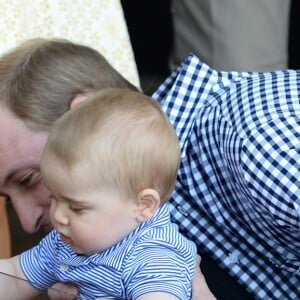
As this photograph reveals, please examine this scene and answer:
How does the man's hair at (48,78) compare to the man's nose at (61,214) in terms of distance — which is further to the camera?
the man's hair at (48,78)

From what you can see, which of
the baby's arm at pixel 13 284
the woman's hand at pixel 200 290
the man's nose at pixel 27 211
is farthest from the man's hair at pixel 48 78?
the woman's hand at pixel 200 290

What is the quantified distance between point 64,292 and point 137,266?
0.44 ft

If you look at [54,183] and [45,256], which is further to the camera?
[45,256]

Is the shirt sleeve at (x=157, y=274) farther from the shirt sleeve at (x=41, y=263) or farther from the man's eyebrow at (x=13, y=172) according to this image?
the man's eyebrow at (x=13, y=172)

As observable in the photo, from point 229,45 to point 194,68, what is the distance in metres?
0.94

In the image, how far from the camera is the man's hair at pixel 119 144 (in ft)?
3.06

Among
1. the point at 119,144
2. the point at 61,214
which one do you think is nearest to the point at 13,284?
the point at 61,214

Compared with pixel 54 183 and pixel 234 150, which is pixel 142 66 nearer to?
pixel 234 150

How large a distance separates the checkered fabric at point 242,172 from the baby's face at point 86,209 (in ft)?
0.92

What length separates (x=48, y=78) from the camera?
1.26 meters

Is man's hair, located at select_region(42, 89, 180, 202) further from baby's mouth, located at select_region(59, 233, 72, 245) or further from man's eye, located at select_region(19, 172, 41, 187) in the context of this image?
man's eye, located at select_region(19, 172, 41, 187)

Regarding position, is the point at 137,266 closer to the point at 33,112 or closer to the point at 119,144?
the point at 119,144

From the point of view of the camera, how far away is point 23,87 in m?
1.25

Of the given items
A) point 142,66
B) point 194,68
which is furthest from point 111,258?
point 142,66
